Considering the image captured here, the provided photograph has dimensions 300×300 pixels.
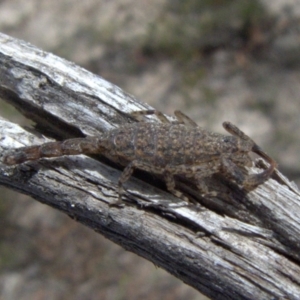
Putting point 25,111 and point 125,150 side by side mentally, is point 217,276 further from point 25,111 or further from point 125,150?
point 25,111

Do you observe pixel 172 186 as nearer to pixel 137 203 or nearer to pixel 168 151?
pixel 137 203

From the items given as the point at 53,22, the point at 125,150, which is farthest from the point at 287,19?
the point at 125,150

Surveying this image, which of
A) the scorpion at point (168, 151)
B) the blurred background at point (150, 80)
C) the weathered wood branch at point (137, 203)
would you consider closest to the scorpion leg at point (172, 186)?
the scorpion at point (168, 151)

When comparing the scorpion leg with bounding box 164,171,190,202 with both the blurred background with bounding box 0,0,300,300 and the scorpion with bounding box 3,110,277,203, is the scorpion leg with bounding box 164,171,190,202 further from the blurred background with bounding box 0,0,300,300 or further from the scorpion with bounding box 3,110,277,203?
the blurred background with bounding box 0,0,300,300

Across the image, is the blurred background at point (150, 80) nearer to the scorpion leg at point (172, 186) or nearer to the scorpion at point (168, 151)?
the scorpion at point (168, 151)

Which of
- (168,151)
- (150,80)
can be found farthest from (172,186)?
(150,80)

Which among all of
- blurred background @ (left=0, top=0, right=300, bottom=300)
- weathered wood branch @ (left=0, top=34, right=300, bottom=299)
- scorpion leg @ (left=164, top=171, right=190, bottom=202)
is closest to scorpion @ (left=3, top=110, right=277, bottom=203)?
scorpion leg @ (left=164, top=171, right=190, bottom=202)
